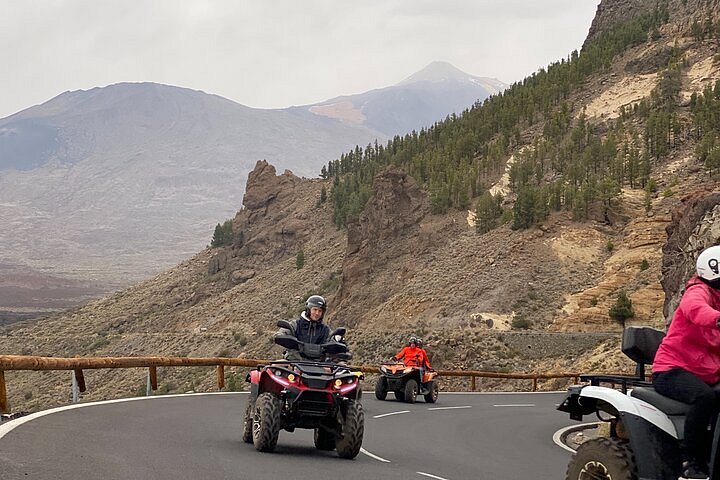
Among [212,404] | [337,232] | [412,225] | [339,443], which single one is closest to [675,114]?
[412,225]

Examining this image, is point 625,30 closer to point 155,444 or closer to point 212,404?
point 212,404

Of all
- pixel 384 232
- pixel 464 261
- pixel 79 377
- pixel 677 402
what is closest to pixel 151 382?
pixel 79 377

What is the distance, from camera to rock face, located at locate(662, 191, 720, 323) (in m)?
23.0

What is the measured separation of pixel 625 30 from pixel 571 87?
13.0m

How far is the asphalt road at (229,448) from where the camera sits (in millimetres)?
10125

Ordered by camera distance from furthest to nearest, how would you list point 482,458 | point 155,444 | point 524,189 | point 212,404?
1. point 524,189
2. point 212,404
3. point 482,458
4. point 155,444

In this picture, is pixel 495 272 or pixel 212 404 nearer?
pixel 212 404

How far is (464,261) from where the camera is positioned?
68.8 m

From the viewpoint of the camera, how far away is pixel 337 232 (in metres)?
97.2

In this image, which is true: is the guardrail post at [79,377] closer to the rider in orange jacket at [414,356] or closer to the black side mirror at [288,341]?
the black side mirror at [288,341]

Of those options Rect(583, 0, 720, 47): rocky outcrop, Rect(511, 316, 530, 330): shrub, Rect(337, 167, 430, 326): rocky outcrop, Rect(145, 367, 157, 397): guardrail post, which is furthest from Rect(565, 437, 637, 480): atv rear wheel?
Rect(583, 0, 720, 47): rocky outcrop

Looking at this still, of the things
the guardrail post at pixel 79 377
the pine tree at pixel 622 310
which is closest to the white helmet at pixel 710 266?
the guardrail post at pixel 79 377

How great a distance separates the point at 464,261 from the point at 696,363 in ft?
201

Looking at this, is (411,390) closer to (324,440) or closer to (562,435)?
(562,435)
